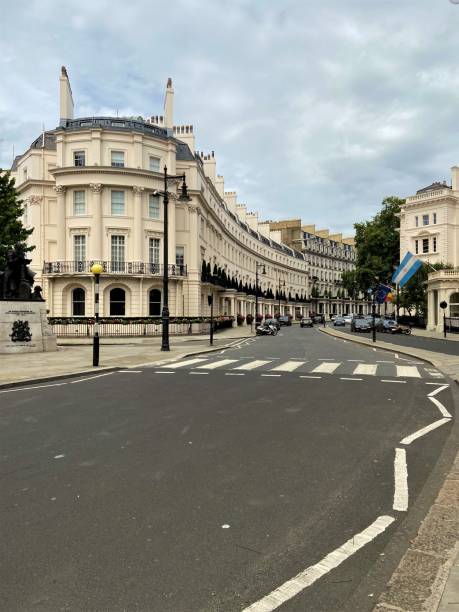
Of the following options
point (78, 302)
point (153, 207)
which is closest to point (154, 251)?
point (153, 207)

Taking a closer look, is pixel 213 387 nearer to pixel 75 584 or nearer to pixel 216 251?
pixel 75 584

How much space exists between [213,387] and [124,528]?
24.8 feet

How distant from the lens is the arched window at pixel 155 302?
148 feet

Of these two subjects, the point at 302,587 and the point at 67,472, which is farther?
the point at 67,472

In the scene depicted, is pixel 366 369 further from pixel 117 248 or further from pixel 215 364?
pixel 117 248

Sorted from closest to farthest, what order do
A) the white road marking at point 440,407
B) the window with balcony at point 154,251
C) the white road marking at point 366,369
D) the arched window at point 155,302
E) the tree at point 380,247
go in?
the white road marking at point 440,407, the white road marking at point 366,369, the window with balcony at point 154,251, the arched window at point 155,302, the tree at point 380,247

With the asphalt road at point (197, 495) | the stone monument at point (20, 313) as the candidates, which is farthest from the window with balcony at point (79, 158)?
the asphalt road at point (197, 495)

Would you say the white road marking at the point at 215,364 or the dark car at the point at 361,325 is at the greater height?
the white road marking at the point at 215,364

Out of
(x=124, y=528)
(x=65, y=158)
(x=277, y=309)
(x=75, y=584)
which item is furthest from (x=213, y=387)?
(x=277, y=309)

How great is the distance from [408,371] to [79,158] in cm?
3831

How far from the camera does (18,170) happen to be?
168 ft

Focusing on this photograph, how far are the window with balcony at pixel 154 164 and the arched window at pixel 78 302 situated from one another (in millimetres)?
13201

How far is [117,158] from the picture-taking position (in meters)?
44.4

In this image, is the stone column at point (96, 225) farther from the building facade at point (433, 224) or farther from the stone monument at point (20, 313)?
the building facade at point (433, 224)
